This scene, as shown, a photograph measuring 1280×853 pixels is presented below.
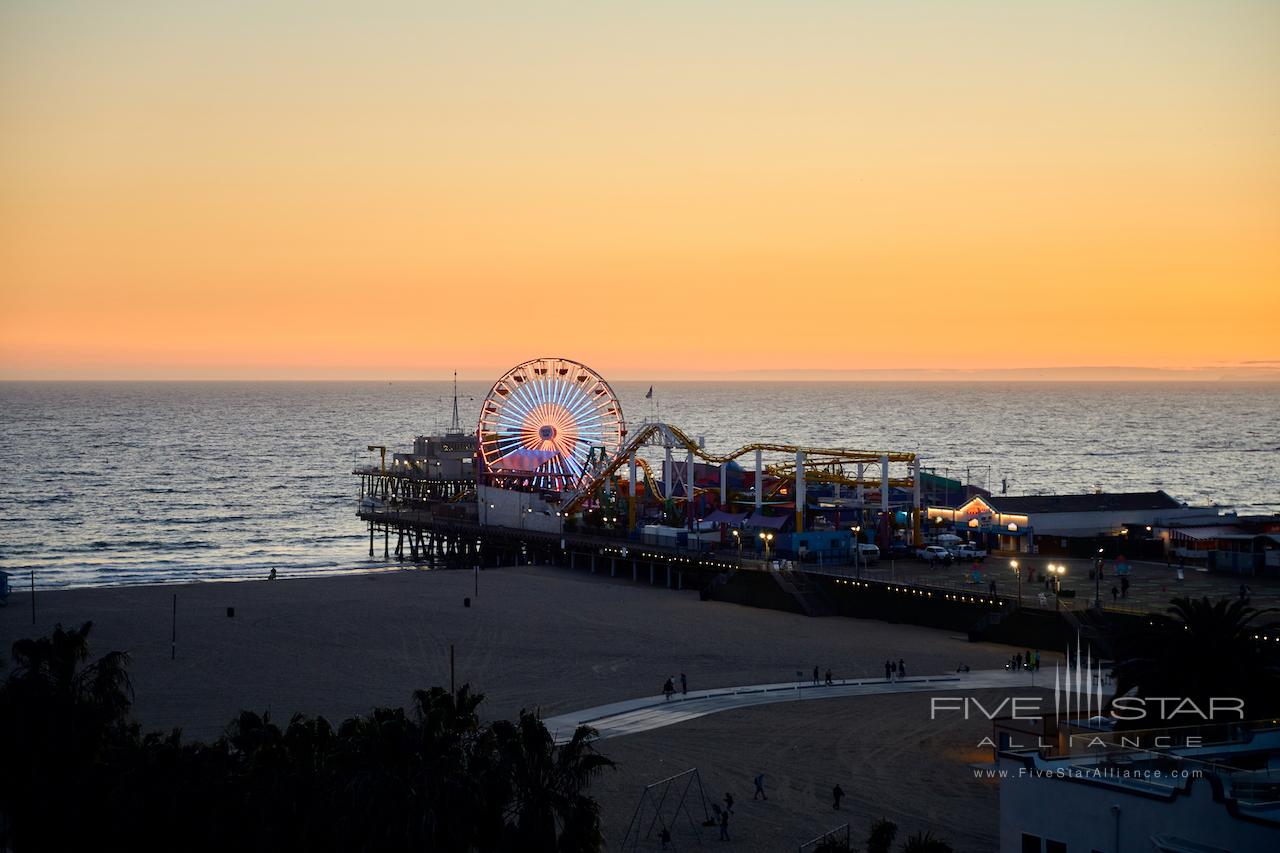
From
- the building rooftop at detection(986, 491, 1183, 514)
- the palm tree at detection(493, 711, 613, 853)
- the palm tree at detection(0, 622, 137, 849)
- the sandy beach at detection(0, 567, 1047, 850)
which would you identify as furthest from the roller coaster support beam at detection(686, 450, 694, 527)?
the palm tree at detection(493, 711, 613, 853)

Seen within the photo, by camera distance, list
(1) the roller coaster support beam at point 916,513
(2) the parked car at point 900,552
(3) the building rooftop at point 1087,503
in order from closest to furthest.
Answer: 1. (2) the parked car at point 900,552
2. (1) the roller coaster support beam at point 916,513
3. (3) the building rooftop at point 1087,503

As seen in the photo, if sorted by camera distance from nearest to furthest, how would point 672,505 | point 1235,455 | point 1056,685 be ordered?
point 1056,685
point 672,505
point 1235,455

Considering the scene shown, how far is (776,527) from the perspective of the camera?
252ft

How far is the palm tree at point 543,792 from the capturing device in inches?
902

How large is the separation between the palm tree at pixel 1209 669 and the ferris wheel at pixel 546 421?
210ft

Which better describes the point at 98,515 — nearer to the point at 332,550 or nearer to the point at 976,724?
the point at 332,550

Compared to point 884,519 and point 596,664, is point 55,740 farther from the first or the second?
point 884,519

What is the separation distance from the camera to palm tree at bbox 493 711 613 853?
2291 centimetres

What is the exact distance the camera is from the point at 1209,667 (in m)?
32.5

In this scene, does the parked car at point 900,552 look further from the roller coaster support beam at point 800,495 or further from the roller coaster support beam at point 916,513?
the roller coaster support beam at point 800,495

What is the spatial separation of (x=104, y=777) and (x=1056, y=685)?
2869cm

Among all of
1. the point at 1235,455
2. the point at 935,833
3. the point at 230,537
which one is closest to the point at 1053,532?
the point at 935,833

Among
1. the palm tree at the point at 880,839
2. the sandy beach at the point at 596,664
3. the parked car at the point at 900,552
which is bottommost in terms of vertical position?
the sandy beach at the point at 596,664

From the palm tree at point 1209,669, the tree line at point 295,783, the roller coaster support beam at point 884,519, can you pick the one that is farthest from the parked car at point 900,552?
the tree line at point 295,783
